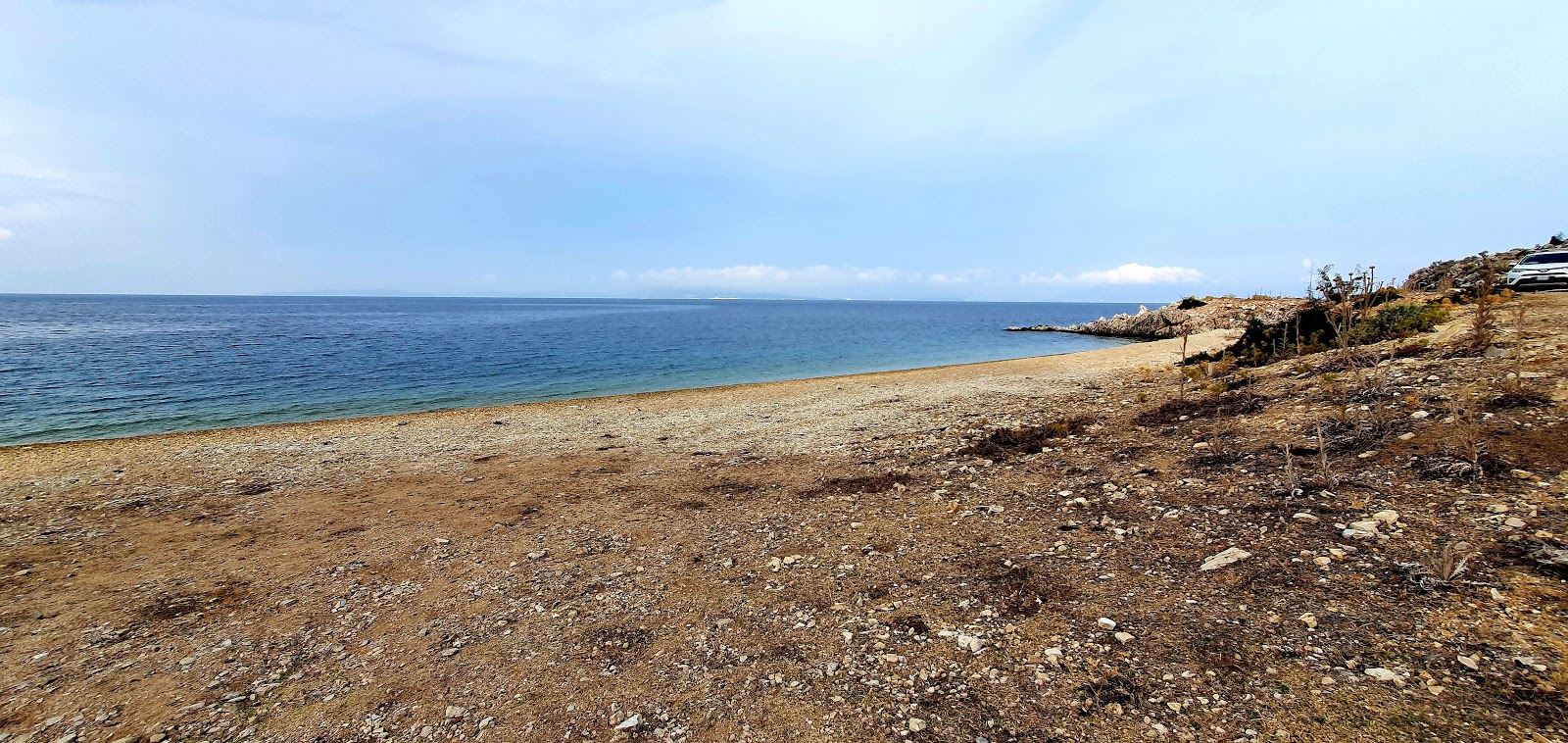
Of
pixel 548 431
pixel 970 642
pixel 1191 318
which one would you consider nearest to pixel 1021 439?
pixel 970 642

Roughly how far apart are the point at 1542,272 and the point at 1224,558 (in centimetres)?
2659

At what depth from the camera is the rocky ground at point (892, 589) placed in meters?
4.96

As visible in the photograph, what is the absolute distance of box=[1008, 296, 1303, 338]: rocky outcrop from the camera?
53188mm

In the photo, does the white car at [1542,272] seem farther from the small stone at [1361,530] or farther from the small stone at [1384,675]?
the small stone at [1384,675]

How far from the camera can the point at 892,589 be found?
717 centimetres

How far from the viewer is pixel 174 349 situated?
168 feet

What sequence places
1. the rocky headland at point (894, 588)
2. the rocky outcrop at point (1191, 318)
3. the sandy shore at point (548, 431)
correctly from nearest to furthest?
the rocky headland at point (894, 588) → the sandy shore at point (548, 431) → the rocky outcrop at point (1191, 318)

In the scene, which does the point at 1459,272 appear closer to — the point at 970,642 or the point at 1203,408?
the point at 1203,408

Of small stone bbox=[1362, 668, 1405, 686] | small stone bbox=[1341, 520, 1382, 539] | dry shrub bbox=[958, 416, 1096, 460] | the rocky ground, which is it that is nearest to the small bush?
the rocky ground

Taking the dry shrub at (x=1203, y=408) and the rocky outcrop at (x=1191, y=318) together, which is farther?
the rocky outcrop at (x=1191, y=318)

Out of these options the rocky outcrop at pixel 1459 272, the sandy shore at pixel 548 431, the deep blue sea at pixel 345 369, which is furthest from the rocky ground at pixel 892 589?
the deep blue sea at pixel 345 369

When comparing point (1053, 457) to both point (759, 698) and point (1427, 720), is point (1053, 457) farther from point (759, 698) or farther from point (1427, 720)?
point (759, 698)

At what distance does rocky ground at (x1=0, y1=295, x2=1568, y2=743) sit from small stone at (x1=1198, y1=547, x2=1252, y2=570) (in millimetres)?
30

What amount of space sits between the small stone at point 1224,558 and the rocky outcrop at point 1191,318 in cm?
4865
